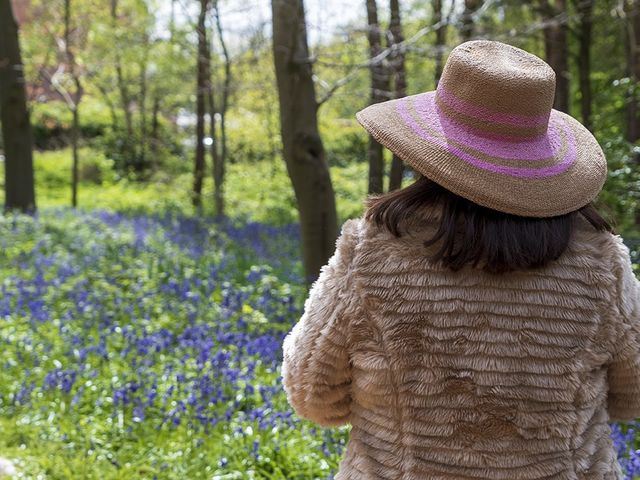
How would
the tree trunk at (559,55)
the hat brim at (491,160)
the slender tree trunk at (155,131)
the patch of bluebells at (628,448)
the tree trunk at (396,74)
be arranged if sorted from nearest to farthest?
1. the hat brim at (491,160)
2. the patch of bluebells at (628,448)
3. the tree trunk at (396,74)
4. the tree trunk at (559,55)
5. the slender tree trunk at (155,131)

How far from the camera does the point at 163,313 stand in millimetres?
5879

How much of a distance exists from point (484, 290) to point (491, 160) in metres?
0.25

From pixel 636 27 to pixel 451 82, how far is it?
10.2m

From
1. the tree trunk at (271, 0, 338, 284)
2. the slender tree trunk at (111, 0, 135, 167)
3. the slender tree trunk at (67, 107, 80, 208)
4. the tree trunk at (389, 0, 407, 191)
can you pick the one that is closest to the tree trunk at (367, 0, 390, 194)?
the tree trunk at (389, 0, 407, 191)

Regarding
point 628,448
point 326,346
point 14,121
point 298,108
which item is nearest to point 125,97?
point 14,121

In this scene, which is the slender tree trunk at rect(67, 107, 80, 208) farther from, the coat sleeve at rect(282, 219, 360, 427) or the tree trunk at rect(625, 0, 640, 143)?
the coat sleeve at rect(282, 219, 360, 427)

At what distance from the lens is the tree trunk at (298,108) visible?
17.4 feet

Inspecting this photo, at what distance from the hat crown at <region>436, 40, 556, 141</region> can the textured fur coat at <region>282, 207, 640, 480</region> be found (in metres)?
0.22

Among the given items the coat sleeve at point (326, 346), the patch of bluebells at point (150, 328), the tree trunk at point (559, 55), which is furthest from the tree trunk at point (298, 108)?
the tree trunk at point (559, 55)

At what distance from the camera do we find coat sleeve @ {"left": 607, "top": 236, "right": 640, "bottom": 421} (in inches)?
58.2

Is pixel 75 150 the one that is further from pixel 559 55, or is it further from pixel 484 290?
pixel 484 290

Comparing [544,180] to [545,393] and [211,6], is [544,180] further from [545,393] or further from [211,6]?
[211,6]

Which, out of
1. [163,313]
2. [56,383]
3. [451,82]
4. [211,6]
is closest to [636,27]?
[211,6]

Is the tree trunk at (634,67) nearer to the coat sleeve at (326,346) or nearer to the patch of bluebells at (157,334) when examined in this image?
the patch of bluebells at (157,334)
